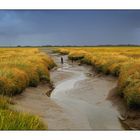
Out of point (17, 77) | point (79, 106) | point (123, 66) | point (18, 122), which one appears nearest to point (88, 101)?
point (79, 106)

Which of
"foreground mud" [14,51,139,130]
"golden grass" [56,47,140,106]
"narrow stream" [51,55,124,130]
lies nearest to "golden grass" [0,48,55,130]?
"foreground mud" [14,51,139,130]

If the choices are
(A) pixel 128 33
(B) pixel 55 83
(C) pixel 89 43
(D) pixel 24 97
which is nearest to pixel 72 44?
(C) pixel 89 43

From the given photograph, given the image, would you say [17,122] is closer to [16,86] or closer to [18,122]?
[18,122]

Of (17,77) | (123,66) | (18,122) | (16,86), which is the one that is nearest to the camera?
(18,122)

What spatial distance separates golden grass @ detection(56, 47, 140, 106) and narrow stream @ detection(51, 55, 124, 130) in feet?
1.52

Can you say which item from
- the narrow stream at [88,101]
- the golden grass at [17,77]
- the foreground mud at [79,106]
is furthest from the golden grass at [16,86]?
the narrow stream at [88,101]

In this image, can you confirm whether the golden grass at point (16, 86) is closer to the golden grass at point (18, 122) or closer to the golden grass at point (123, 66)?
the golden grass at point (18, 122)

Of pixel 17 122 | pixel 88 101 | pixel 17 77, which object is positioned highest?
pixel 17 77

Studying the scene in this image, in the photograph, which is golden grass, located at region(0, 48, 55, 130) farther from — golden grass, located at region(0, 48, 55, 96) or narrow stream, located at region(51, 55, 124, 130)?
narrow stream, located at region(51, 55, 124, 130)

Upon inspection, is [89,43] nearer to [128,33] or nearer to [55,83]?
[128,33]

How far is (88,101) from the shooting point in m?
11.4

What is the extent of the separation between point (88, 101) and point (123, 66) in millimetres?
3178

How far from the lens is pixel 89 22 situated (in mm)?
8977
